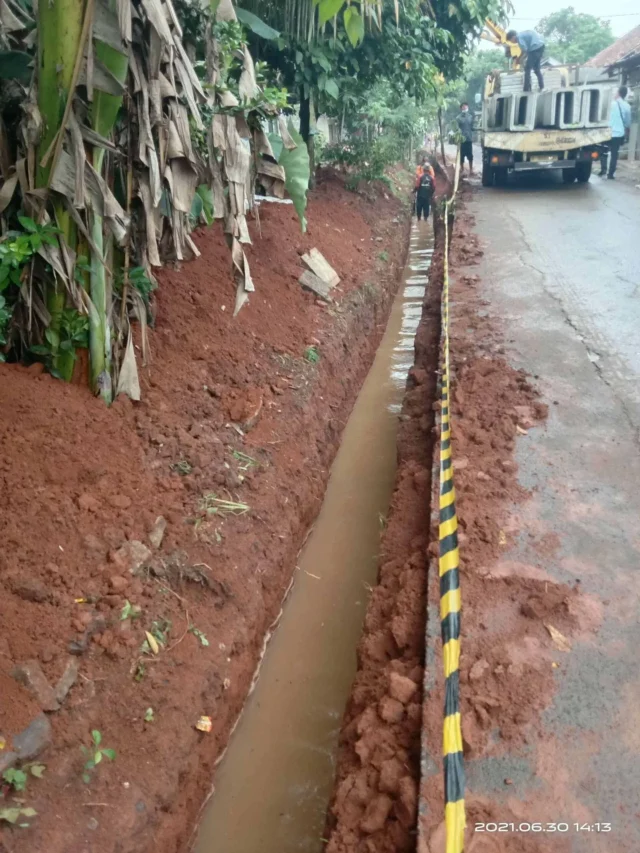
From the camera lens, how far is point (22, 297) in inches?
143

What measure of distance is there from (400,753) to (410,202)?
44.7ft

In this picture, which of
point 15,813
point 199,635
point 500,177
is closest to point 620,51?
point 500,177

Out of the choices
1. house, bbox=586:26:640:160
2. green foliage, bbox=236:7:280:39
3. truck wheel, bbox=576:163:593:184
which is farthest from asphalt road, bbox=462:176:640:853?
house, bbox=586:26:640:160

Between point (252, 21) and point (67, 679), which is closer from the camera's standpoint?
point (67, 679)

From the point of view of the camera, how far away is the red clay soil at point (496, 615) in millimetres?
2299

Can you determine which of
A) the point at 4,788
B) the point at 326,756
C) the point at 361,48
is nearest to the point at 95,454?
the point at 4,788

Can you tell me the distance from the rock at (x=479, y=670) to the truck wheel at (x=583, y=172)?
13.8 m

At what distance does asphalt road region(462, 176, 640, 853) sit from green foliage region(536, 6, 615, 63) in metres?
28.1

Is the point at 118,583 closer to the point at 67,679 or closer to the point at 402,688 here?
the point at 67,679

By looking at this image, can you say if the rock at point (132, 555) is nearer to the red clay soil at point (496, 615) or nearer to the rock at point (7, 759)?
the rock at point (7, 759)

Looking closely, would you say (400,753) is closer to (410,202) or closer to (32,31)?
(32,31)

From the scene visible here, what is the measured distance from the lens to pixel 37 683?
8.87 feet

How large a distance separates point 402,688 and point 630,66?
921 inches
